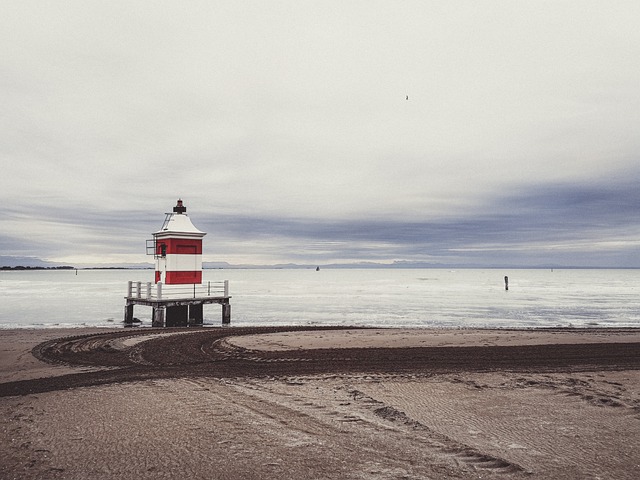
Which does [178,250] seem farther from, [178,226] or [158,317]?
[158,317]

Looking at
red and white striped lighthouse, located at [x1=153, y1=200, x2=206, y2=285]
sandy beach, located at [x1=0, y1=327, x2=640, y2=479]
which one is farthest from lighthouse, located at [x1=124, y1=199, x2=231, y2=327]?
sandy beach, located at [x1=0, y1=327, x2=640, y2=479]

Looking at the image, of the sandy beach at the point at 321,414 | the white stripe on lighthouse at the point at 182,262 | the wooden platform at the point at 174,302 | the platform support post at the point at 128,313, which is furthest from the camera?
the platform support post at the point at 128,313

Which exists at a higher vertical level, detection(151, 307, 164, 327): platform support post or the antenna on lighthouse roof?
the antenna on lighthouse roof

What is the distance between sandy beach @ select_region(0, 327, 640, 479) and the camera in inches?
214

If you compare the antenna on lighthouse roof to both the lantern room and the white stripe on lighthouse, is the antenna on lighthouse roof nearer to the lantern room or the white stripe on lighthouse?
the lantern room

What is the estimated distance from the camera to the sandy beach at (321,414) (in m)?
5.44

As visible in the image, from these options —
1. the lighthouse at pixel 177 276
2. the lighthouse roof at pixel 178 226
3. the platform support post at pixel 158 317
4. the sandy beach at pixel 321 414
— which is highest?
the lighthouse roof at pixel 178 226

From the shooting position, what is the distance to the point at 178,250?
24.4 m

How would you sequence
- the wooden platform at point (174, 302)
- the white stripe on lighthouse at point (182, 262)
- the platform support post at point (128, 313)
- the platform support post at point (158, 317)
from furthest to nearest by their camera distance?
the platform support post at point (128, 313) < the white stripe on lighthouse at point (182, 262) < the wooden platform at point (174, 302) < the platform support post at point (158, 317)

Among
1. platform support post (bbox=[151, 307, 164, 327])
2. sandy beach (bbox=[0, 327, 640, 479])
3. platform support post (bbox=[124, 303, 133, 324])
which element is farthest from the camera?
platform support post (bbox=[124, 303, 133, 324])

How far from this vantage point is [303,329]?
2028 centimetres

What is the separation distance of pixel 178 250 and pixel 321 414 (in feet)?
61.7

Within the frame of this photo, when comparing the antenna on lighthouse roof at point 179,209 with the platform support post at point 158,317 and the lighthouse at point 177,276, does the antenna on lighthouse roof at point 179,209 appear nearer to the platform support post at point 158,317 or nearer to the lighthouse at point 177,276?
the lighthouse at point 177,276

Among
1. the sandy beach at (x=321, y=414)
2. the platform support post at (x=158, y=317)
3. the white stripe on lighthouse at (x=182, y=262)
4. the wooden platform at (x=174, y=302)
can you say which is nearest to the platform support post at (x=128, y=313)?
the wooden platform at (x=174, y=302)
